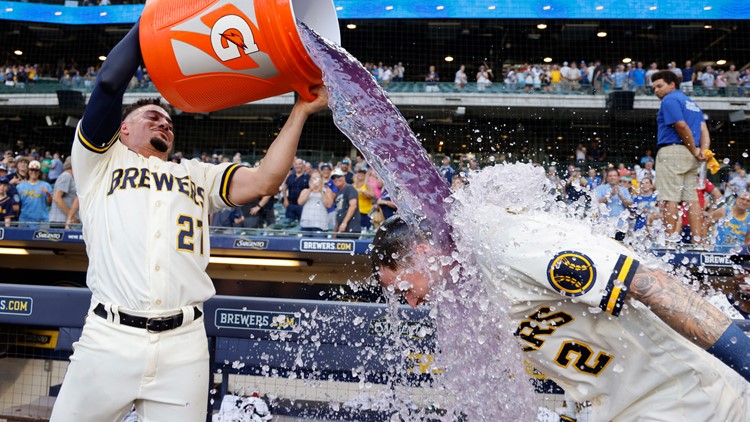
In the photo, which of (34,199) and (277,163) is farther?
(34,199)

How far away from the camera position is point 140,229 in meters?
2.43

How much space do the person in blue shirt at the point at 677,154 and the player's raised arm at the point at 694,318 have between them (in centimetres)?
409

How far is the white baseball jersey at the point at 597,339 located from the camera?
175cm

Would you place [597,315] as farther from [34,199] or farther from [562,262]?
[34,199]

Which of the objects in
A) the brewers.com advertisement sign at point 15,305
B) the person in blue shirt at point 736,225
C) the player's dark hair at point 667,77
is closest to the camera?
the brewers.com advertisement sign at point 15,305

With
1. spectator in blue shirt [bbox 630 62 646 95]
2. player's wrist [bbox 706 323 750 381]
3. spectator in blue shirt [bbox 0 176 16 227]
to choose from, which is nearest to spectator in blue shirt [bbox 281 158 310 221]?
spectator in blue shirt [bbox 0 176 16 227]

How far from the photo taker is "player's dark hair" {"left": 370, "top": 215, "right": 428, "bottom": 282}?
6.50ft

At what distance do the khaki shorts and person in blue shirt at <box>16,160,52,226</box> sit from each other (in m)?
8.27

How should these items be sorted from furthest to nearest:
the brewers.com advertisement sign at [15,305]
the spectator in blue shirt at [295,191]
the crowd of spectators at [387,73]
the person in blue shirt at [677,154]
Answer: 1. the crowd of spectators at [387,73]
2. the spectator in blue shirt at [295,191]
3. the person in blue shirt at [677,154]
4. the brewers.com advertisement sign at [15,305]

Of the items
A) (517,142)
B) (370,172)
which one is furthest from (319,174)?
(517,142)

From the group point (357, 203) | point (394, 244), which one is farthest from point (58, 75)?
point (394, 244)

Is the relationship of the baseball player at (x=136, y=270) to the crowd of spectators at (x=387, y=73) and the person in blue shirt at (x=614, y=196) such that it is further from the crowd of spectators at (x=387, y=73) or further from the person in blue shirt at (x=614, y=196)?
Answer: the crowd of spectators at (x=387, y=73)

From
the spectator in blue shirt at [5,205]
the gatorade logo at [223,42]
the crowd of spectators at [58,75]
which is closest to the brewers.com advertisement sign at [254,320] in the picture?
the gatorade logo at [223,42]

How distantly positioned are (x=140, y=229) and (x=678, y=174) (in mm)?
4546
